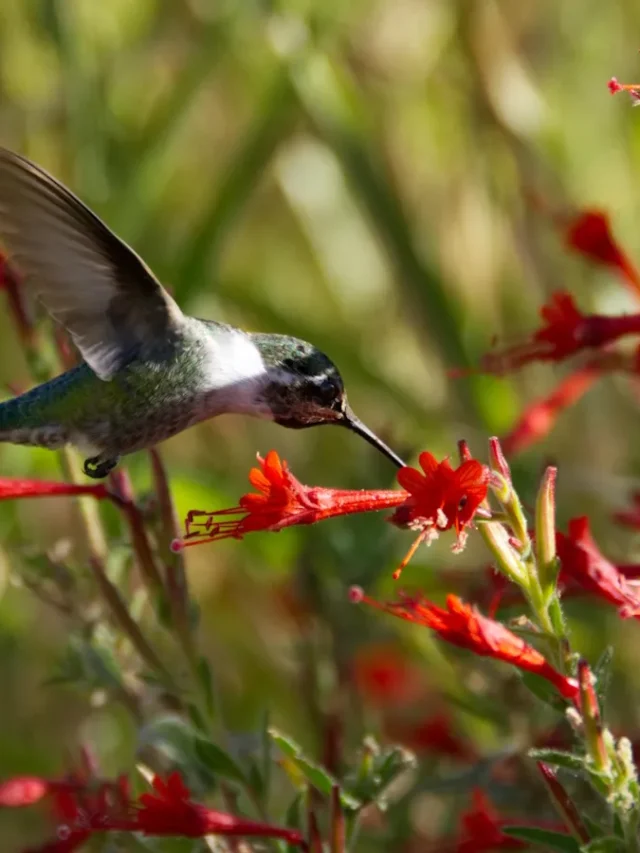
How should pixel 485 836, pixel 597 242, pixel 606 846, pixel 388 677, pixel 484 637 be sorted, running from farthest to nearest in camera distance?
pixel 388 677 → pixel 597 242 → pixel 485 836 → pixel 484 637 → pixel 606 846

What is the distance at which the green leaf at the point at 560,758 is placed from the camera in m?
1.24

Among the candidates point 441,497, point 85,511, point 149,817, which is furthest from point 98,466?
point 441,497

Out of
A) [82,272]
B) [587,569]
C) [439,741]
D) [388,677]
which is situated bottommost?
[388,677]

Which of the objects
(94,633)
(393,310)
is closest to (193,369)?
(94,633)

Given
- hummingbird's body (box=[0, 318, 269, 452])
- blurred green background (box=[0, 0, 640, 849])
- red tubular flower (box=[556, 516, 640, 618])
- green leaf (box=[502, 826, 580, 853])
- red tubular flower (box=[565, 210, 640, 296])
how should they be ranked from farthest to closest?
1. blurred green background (box=[0, 0, 640, 849])
2. red tubular flower (box=[565, 210, 640, 296])
3. hummingbird's body (box=[0, 318, 269, 452])
4. red tubular flower (box=[556, 516, 640, 618])
5. green leaf (box=[502, 826, 580, 853])

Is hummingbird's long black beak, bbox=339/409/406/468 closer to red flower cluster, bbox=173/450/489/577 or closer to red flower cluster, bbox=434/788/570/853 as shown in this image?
red flower cluster, bbox=173/450/489/577

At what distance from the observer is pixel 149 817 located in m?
1.45

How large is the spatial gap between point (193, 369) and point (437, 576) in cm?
76

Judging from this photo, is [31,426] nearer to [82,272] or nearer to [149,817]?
[82,272]

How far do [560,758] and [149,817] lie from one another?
0.49m

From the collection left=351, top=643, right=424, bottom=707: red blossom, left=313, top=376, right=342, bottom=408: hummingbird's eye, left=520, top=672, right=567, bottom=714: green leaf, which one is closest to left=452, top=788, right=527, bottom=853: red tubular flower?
left=520, top=672, right=567, bottom=714: green leaf

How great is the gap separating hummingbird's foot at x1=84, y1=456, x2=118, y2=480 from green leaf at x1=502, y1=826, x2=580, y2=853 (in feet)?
2.31

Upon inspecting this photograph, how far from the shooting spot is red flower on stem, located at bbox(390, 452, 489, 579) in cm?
128

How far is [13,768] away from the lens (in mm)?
2555
